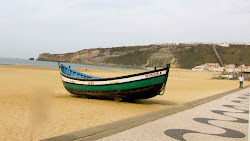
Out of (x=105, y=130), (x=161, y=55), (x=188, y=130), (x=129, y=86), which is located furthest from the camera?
(x=161, y=55)

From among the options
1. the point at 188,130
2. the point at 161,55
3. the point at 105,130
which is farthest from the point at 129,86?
the point at 161,55

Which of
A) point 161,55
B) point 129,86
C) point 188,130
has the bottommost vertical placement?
point 188,130

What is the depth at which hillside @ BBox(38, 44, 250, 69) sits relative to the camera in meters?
120

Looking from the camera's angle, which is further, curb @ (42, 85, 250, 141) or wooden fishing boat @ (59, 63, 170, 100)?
wooden fishing boat @ (59, 63, 170, 100)

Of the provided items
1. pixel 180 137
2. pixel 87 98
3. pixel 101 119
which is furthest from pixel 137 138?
pixel 87 98

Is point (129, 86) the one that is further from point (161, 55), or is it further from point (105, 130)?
point (161, 55)

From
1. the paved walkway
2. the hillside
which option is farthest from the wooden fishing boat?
the hillside

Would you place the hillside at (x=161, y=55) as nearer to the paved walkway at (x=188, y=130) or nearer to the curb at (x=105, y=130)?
the paved walkway at (x=188, y=130)

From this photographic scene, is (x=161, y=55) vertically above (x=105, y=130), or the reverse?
(x=161, y=55)

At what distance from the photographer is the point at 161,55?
141 metres

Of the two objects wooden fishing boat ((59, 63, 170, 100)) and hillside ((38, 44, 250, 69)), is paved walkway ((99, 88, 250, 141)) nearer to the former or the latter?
wooden fishing boat ((59, 63, 170, 100))

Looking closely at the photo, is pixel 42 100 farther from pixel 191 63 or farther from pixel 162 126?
pixel 191 63

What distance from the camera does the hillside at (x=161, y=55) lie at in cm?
12038

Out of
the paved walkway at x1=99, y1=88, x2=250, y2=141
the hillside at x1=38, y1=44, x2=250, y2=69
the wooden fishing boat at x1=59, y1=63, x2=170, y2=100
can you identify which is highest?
the hillside at x1=38, y1=44, x2=250, y2=69
